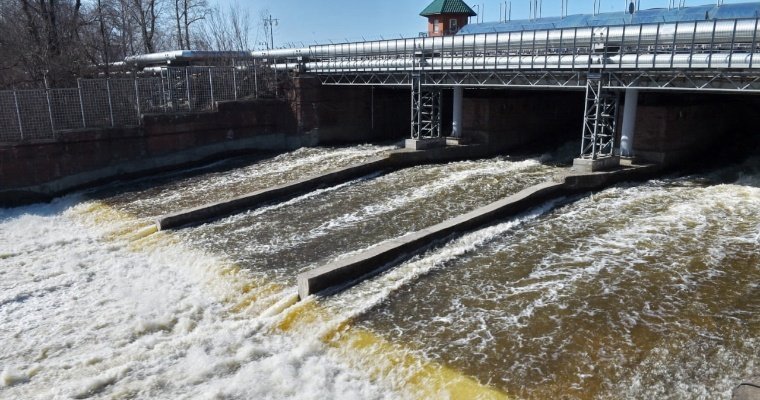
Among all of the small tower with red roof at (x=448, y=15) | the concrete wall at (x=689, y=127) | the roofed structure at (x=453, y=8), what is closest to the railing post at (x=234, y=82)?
the concrete wall at (x=689, y=127)

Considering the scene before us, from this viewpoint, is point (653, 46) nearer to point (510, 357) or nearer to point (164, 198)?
point (510, 357)

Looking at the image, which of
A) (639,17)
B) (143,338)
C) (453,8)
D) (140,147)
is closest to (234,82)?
(140,147)

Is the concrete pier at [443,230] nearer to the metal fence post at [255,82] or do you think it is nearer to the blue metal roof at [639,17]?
the blue metal roof at [639,17]

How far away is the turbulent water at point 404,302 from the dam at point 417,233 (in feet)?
0.14

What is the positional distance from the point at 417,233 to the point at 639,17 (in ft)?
67.5

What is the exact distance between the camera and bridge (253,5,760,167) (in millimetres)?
11930

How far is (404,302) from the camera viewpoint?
870 centimetres

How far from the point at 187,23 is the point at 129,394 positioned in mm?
40991

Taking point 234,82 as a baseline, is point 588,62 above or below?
above

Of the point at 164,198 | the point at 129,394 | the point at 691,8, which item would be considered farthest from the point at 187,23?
the point at 129,394

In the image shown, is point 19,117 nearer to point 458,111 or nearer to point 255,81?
point 255,81

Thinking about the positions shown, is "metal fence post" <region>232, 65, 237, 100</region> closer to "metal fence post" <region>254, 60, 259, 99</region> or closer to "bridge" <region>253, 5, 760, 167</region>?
"metal fence post" <region>254, 60, 259, 99</region>

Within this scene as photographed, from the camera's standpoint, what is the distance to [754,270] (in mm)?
9023

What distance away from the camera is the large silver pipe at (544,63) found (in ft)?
37.8
